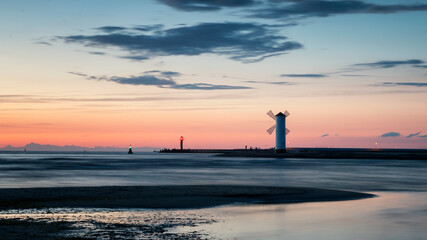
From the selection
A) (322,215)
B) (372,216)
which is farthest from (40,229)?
(372,216)

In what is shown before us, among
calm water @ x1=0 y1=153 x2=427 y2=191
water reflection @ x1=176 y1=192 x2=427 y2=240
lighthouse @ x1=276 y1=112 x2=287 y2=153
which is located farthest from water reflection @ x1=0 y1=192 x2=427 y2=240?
lighthouse @ x1=276 y1=112 x2=287 y2=153

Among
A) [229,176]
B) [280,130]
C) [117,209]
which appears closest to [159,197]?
[117,209]

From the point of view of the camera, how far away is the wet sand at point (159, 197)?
18312 mm

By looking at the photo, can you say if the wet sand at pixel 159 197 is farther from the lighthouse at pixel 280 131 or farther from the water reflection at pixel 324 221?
the lighthouse at pixel 280 131

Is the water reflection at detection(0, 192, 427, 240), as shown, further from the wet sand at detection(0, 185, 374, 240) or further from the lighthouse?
the lighthouse

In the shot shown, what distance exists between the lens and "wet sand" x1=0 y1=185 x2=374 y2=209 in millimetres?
18312

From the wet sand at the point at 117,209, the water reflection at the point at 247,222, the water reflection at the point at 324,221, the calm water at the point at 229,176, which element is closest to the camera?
the wet sand at the point at 117,209

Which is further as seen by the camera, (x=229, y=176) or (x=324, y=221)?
(x=229, y=176)

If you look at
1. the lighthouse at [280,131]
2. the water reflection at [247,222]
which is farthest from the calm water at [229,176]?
the lighthouse at [280,131]

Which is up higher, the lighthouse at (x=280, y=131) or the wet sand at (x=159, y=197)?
the lighthouse at (x=280, y=131)

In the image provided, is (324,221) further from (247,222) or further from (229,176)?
(229,176)

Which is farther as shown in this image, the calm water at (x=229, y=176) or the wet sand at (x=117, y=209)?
the calm water at (x=229, y=176)

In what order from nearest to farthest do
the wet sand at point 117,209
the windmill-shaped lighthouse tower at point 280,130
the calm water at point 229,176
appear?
the wet sand at point 117,209 < the calm water at point 229,176 < the windmill-shaped lighthouse tower at point 280,130

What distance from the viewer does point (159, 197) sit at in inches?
834
